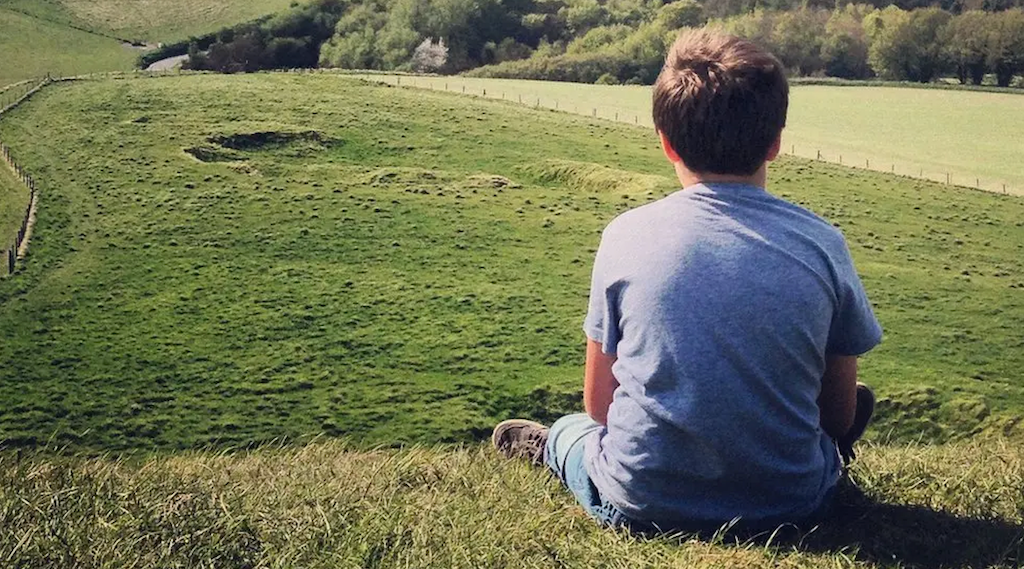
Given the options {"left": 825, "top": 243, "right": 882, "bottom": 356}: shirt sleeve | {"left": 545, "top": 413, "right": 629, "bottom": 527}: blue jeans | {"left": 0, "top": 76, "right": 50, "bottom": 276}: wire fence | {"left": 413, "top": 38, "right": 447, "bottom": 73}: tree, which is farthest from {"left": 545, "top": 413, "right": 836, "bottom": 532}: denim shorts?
{"left": 413, "top": 38, "right": 447, "bottom": 73}: tree

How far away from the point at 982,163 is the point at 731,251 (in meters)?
18.2

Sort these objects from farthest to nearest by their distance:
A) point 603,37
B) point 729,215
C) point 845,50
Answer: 1. point 603,37
2. point 845,50
3. point 729,215

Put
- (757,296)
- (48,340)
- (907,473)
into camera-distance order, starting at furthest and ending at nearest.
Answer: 1. (48,340)
2. (907,473)
3. (757,296)

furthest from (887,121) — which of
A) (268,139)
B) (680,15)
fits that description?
(680,15)

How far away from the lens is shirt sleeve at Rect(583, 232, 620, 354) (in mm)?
3201

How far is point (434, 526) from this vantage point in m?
3.31

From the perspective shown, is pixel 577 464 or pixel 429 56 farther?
pixel 429 56

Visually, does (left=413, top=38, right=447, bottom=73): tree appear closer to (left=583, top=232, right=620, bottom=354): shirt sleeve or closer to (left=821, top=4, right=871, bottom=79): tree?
(left=821, top=4, right=871, bottom=79): tree

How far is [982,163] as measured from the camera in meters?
19.0

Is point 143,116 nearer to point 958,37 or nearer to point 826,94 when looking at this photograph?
point 826,94

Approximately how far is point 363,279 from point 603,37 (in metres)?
28.7

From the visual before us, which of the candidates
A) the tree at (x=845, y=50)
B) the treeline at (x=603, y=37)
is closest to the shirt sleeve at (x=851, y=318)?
the treeline at (x=603, y=37)

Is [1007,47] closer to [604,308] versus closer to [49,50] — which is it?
[49,50]

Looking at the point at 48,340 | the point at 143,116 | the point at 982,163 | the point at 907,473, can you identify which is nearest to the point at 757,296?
the point at 907,473
